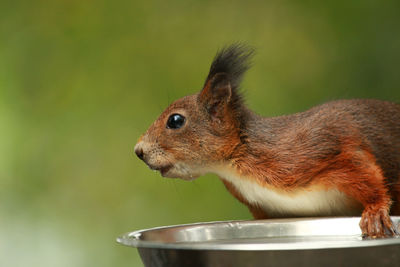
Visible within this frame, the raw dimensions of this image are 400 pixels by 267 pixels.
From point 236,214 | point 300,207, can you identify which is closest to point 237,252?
point 300,207

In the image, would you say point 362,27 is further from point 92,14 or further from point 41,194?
point 41,194

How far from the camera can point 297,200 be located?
125 cm

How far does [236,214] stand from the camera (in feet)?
7.14

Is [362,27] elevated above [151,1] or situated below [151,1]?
below

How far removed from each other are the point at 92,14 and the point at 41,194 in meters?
0.69

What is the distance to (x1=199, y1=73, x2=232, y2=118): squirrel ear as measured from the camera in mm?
1327

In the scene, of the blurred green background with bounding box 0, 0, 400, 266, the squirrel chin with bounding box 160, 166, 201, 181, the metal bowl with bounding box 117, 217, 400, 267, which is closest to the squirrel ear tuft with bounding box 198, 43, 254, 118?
the squirrel chin with bounding box 160, 166, 201, 181

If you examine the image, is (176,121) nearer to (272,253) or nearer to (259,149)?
(259,149)

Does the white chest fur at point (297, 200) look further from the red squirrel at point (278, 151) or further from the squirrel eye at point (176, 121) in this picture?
the squirrel eye at point (176, 121)

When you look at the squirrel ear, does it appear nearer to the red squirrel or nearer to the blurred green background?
the red squirrel

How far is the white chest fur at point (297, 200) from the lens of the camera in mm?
1239

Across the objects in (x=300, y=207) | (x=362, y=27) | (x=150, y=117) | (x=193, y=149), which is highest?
(x=362, y=27)

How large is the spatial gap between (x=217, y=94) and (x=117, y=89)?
3.39ft

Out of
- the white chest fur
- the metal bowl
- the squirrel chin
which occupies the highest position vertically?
the squirrel chin
